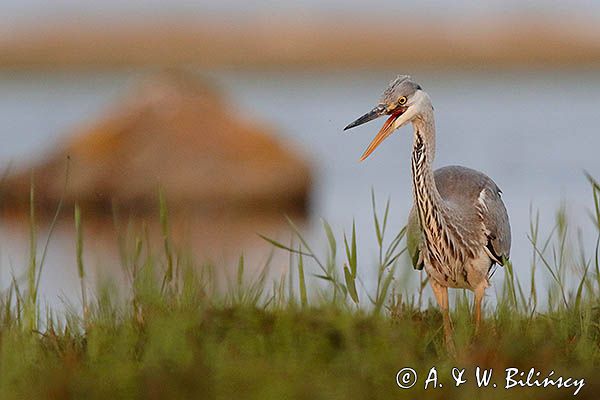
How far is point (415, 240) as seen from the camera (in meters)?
5.83

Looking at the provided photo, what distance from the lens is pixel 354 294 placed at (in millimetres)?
4676

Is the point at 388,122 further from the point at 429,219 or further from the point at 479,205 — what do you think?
the point at 479,205

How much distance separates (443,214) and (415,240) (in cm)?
18

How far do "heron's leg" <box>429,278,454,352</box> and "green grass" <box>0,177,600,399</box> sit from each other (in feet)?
0.13

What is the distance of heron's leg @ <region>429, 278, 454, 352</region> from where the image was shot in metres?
4.58

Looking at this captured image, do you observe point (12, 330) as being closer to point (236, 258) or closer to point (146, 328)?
point (146, 328)

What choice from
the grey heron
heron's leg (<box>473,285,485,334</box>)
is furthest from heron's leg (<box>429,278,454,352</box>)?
heron's leg (<box>473,285,485,334</box>)

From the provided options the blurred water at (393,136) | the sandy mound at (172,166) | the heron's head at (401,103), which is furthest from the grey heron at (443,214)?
the sandy mound at (172,166)

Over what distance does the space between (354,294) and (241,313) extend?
1.39ft

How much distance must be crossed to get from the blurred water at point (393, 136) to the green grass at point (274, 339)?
846 mm

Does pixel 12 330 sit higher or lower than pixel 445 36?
lower

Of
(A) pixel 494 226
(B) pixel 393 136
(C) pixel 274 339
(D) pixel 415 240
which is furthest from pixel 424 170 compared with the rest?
(B) pixel 393 136

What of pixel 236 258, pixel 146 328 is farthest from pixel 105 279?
pixel 236 258

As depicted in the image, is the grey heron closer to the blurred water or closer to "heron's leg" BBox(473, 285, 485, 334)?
"heron's leg" BBox(473, 285, 485, 334)
